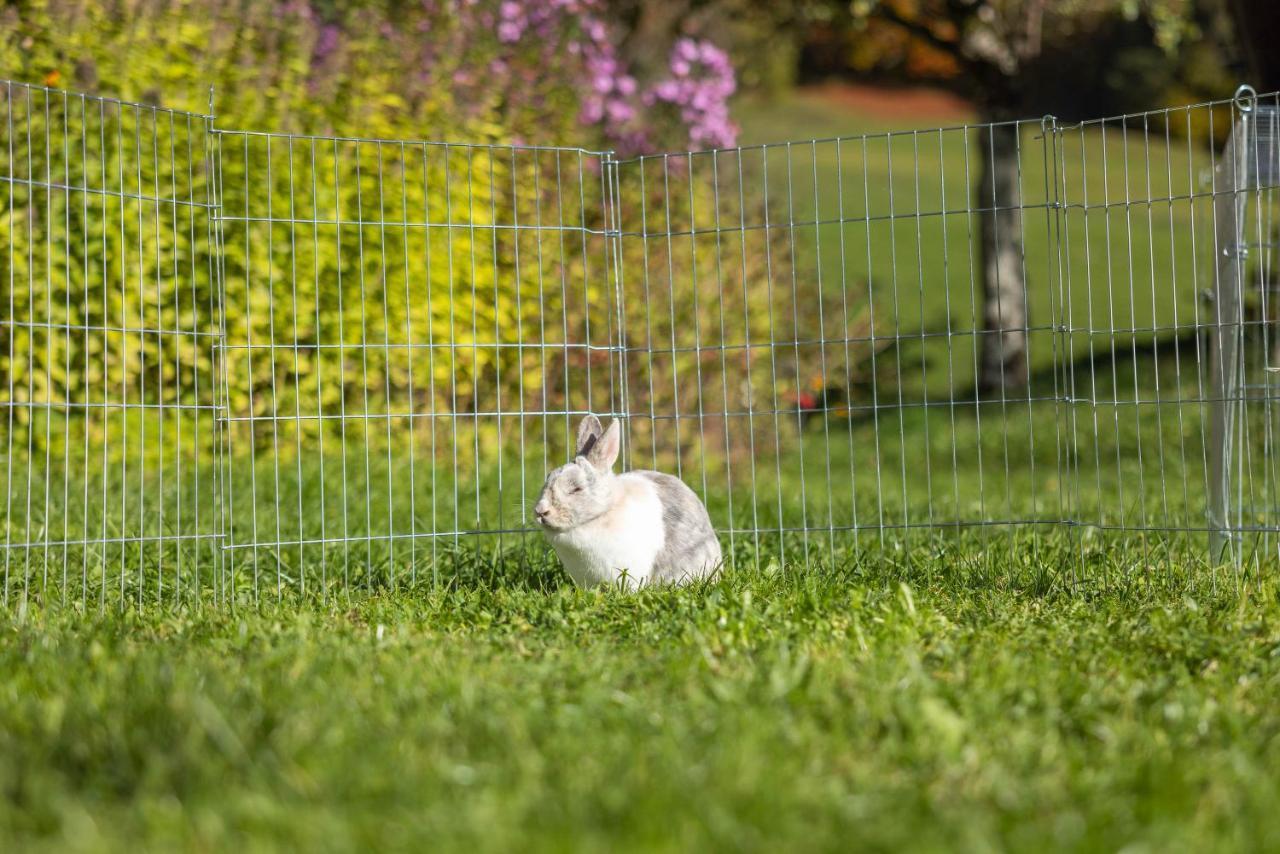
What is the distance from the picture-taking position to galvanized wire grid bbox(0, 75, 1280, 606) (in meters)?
4.92

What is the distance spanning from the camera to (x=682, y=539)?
182 inches

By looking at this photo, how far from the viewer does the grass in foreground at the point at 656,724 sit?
7.50 feet

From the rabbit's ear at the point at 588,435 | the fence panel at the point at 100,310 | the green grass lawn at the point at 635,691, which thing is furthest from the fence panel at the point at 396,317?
the rabbit's ear at the point at 588,435

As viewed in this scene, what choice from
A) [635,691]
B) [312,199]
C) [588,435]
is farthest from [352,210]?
[635,691]

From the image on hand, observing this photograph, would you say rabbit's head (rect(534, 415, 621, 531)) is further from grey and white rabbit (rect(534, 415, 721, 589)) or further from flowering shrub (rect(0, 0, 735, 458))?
flowering shrub (rect(0, 0, 735, 458))

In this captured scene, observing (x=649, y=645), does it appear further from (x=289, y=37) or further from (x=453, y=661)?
(x=289, y=37)

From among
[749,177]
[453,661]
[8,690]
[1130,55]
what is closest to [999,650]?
[453,661]

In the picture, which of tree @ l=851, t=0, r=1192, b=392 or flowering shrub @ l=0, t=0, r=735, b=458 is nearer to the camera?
flowering shrub @ l=0, t=0, r=735, b=458

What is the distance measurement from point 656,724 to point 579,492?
1.64 meters

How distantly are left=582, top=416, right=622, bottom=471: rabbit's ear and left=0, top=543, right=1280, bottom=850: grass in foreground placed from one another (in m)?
0.52

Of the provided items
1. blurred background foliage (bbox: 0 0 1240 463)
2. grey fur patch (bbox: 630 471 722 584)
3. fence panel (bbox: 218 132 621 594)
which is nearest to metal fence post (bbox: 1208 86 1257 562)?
blurred background foliage (bbox: 0 0 1240 463)

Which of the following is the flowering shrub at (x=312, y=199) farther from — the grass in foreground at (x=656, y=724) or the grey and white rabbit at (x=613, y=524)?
the grass in foreground at (x=656, y=724)

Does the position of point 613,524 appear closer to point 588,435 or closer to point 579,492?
point 579,492

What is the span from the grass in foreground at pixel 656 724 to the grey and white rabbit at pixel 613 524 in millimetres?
Result: 238
